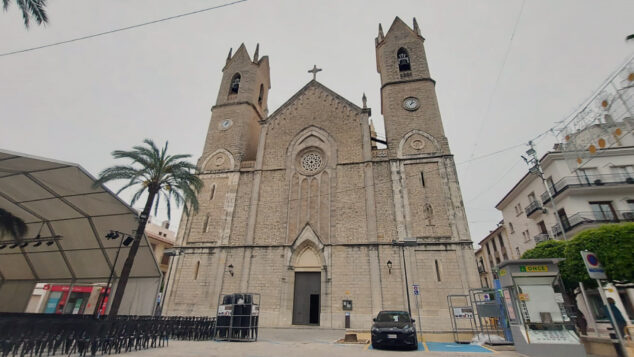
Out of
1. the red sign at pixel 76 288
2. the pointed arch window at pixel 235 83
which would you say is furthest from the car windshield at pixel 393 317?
the red sign at pixel 76 288

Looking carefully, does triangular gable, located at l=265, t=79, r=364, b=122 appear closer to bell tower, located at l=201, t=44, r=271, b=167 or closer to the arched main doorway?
bell tower, located at l=201, t=44, r=271, b=167

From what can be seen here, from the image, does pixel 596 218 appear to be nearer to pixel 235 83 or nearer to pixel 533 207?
pixel 533 207

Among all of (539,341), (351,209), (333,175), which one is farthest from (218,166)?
(539,341)

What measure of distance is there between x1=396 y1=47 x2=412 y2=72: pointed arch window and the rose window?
10.8 meters

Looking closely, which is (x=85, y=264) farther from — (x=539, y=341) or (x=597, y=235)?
(x=597, y=235)

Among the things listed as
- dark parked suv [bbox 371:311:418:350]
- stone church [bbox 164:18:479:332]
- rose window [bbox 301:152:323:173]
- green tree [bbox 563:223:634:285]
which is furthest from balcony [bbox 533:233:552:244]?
dark parked suv [bbox 371:311:418:350]

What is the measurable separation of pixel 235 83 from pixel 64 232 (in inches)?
725

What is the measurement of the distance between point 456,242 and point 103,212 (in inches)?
766

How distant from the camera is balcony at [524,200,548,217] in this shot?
2627 centimetres

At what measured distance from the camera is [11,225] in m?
15.9

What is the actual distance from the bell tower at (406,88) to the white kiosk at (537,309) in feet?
41.3

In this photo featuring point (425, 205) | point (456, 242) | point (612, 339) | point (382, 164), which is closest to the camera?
point (612, 339)

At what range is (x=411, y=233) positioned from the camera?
18484 millimetres

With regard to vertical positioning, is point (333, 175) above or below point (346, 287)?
above
